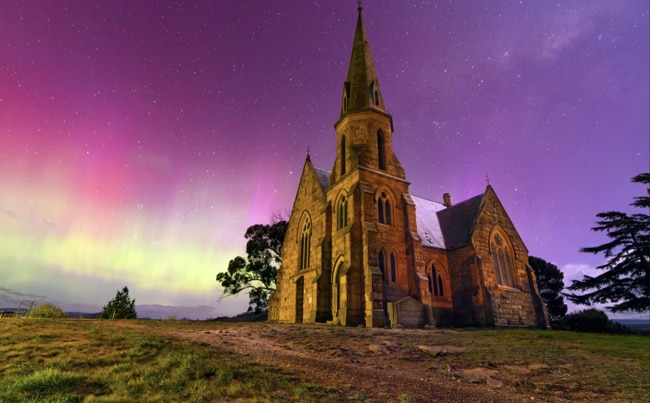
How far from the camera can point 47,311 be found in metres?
20.7

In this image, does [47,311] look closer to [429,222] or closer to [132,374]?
[132,374]

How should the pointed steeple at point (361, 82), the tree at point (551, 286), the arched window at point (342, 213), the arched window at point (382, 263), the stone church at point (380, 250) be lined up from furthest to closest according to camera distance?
the tree at point (551, 286) → the pointed steeple at point (361, 82) → the arched window at point (342, 213) → the arched window at point (382, 263) → the stone church at point (380, 250)

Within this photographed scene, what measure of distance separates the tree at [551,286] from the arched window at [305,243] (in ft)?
102

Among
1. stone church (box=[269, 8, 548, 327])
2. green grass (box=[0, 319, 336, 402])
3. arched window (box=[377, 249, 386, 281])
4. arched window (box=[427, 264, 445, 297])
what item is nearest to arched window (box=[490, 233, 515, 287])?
stone church (box=[269, 8, 548, 327])

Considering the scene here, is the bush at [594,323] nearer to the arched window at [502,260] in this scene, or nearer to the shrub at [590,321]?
the shrub at [590,321]

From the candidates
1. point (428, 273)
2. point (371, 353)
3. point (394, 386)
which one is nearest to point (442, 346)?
point (371, 353)

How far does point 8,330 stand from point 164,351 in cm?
709

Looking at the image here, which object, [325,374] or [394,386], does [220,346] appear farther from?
[394,386]

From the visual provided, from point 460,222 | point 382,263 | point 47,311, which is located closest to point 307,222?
point 382,263

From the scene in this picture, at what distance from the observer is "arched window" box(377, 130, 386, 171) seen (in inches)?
1032

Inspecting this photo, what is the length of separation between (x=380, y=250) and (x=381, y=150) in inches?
333

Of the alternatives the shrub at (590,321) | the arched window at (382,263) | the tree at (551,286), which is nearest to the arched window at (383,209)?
the arched window at (382,263)

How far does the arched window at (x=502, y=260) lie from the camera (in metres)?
27.6

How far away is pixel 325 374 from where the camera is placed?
27.1 feet
